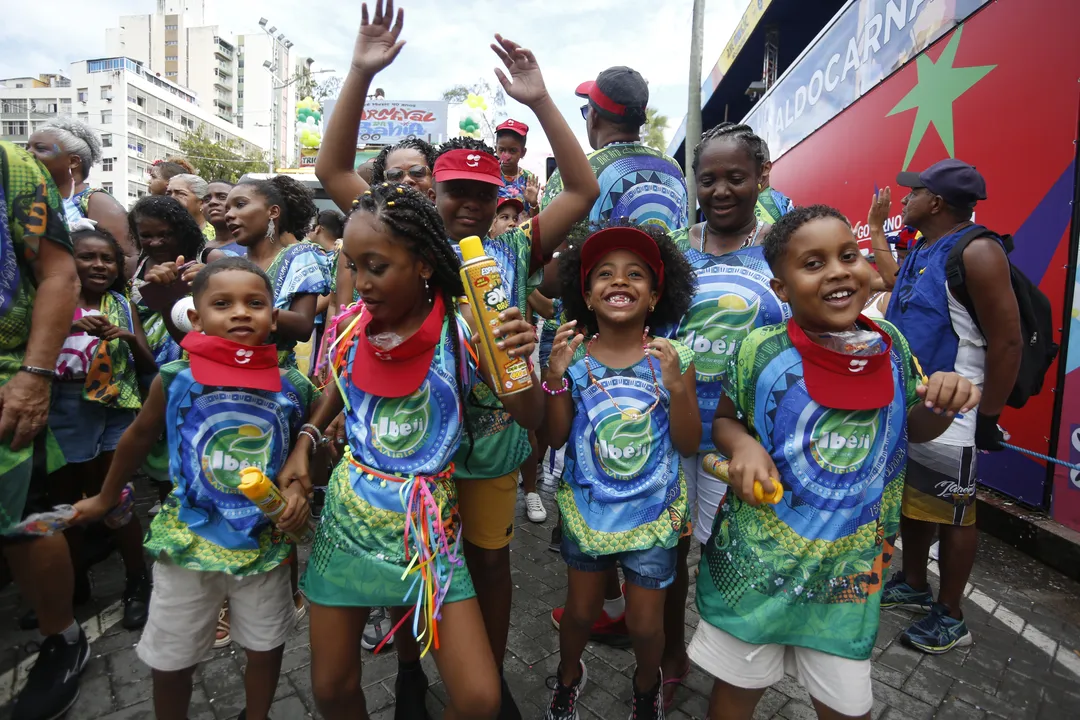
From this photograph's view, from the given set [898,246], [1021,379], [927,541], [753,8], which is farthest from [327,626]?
[753,8]

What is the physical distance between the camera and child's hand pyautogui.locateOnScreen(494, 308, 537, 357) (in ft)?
5.15

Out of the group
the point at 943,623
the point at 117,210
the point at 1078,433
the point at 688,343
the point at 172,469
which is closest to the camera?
the point at 172,469

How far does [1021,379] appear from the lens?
9.75 ft

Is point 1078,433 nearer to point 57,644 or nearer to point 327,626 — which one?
point 327,626

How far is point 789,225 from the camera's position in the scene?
1.85 m

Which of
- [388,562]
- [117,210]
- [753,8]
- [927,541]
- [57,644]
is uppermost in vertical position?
[753,8]

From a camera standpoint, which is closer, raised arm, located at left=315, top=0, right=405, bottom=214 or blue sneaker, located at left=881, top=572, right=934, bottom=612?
raised arm, located at left=315, top=0, right=405, bottom=214

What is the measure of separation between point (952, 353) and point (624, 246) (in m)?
1.95

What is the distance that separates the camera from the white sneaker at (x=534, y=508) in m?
4.30

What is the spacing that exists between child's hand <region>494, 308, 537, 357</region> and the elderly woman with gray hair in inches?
133

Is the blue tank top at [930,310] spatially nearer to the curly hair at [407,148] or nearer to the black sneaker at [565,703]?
the black sneaker at [565,703]

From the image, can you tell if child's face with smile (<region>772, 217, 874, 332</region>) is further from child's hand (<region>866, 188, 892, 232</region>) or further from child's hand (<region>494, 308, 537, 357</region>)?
child's hand (<region>866, 188, 892, 232</region>)

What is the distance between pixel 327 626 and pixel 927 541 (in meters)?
3.07

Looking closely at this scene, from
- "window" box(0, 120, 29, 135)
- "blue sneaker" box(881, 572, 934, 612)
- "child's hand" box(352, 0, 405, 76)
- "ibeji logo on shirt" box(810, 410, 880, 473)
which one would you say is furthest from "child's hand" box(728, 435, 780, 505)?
"window" box(0, 120, 29, 135)
